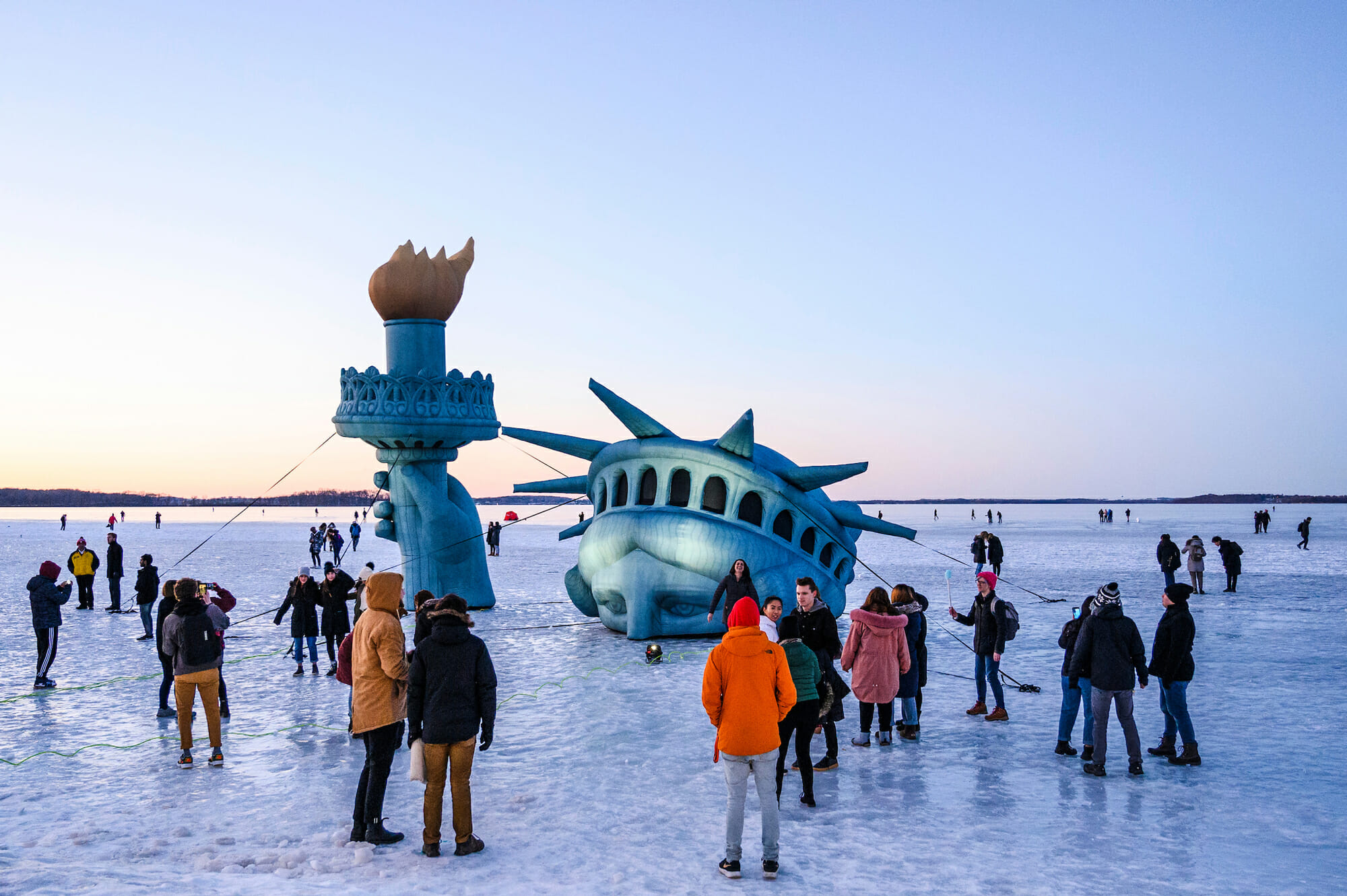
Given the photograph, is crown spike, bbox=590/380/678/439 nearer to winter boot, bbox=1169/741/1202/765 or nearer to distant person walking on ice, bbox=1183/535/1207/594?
winter boot, bbox=1169/741/1202/765

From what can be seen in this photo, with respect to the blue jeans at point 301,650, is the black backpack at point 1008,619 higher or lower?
higher

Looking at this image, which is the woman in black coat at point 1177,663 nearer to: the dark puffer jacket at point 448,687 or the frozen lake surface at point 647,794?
the frozen lake surface at point 647,794

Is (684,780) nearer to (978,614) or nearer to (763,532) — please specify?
(978,614)

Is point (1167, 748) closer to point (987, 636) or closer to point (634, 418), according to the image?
point (987, 636)

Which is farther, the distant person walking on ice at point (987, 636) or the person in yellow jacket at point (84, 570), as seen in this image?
the person in yellow jacket at point (84, 570)

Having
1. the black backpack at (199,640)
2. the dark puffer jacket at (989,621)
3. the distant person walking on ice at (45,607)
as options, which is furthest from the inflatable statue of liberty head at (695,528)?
the black backpack at (199,640)

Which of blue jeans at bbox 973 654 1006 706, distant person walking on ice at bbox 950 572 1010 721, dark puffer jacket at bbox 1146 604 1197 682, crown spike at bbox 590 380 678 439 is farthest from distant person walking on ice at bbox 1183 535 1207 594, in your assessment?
dark puffer jacket at bbox 1146 604 1197 682

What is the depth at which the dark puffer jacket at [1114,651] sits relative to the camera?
7.61 metres

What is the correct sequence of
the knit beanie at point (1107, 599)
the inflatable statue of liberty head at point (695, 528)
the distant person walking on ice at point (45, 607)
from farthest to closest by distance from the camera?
1. the inflatable statue of liberty head at point (695, 528)
2. the distant person walking on ice at point (45, 607)
3. the knit beanie at point (1107, 599)

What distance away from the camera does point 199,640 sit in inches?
316

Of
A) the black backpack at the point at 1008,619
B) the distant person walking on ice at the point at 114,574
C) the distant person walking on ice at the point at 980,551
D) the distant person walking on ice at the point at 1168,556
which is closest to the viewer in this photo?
the black backpack at the point at 1008,619

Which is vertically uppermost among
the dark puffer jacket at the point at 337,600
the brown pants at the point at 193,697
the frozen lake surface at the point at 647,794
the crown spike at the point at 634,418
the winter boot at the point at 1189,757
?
the crown spike at the point at 634,418

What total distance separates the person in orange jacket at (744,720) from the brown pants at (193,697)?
4.50 m

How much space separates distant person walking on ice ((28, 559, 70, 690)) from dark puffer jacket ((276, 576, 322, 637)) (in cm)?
225
